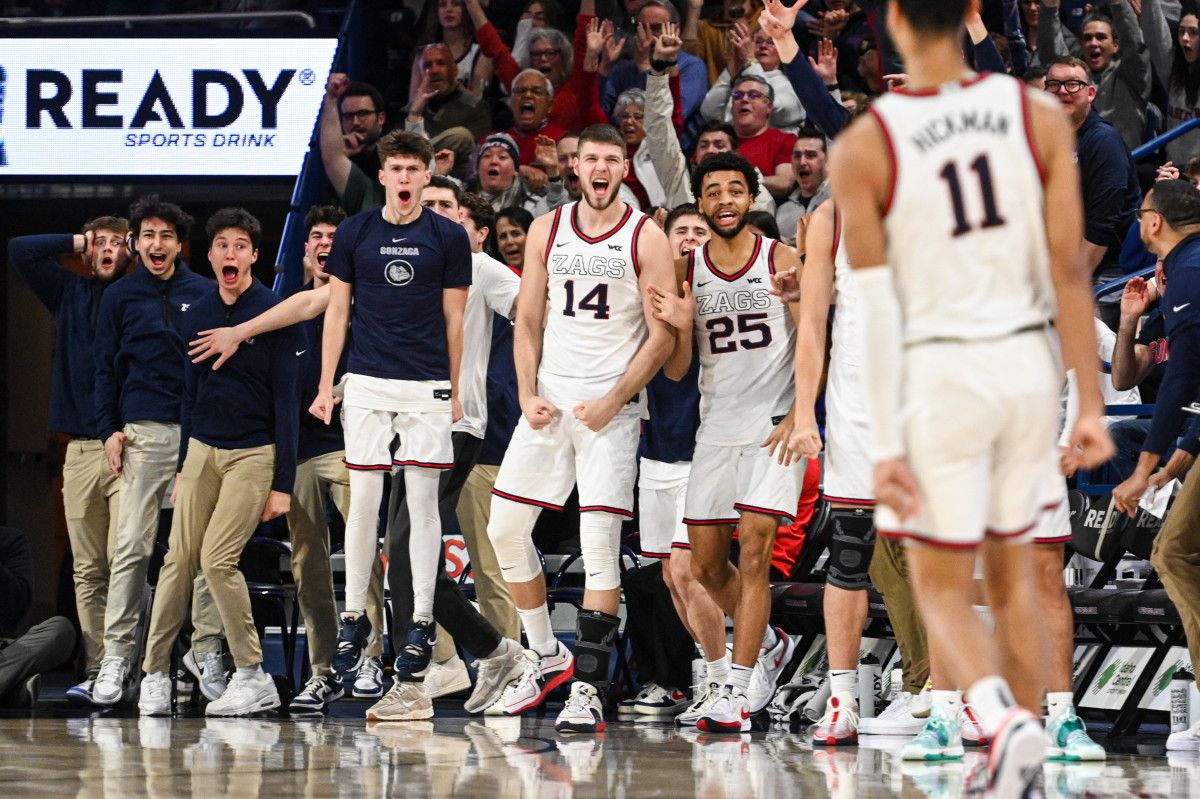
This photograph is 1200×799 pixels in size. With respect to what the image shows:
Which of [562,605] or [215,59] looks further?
[215,59]

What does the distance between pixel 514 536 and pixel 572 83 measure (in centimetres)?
610

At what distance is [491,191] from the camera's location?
10750 mm

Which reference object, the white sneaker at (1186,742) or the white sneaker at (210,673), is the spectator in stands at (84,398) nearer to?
the white sneaker at (210,673)

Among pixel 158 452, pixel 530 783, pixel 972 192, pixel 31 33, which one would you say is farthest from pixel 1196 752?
pixel 31 33

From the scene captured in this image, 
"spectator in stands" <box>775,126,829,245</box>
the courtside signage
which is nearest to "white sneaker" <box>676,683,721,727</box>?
"spectator in stands" <box>775,126,829,245</box>

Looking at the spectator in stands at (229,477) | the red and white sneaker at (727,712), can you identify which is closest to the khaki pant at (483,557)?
the spectator in stands at (229,477)

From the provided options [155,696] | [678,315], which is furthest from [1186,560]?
[155,696]

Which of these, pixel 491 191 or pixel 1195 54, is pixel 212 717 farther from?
pixel 1195 54

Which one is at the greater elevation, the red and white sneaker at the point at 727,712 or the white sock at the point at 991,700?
the white sock at the point at 991,700

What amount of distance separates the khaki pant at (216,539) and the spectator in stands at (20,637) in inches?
28.7

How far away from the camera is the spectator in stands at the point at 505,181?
10.7 meters

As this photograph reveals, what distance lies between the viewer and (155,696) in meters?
7.67

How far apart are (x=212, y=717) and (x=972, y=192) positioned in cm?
505

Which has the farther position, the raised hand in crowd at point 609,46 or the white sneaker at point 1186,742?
the raised hand in crowd at point 609,46
